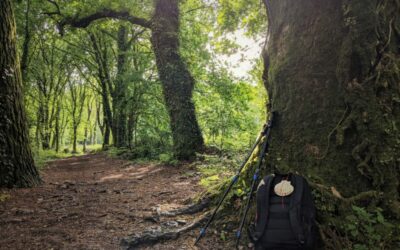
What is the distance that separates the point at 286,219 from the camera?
7.48ft

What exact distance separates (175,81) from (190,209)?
5547mm

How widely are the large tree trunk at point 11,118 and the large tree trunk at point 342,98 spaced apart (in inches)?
199

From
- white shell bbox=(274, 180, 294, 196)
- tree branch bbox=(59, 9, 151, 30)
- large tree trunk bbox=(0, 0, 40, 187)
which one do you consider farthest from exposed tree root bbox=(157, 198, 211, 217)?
tree branch bbox=(59, 9, 151, 30)

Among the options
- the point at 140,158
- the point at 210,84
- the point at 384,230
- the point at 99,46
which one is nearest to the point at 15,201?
the point at 384,230

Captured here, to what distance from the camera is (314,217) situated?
236 cm

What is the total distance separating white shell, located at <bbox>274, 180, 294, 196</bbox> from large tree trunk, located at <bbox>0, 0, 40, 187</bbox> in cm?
522

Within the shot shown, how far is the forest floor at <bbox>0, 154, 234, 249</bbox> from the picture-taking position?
3.09 meters

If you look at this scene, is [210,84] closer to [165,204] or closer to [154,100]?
[154,100]

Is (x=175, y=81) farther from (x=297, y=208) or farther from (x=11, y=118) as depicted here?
(x=297, y=208)

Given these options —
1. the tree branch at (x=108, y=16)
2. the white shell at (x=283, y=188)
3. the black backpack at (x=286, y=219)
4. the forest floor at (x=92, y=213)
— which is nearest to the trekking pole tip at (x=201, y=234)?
the forest floor at (x=92, y=213)

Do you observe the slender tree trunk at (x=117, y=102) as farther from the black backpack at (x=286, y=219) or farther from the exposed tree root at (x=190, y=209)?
the black backpack at (x=286, y=219)

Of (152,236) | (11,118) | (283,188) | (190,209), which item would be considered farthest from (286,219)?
(11,118)

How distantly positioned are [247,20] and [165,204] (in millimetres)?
4082

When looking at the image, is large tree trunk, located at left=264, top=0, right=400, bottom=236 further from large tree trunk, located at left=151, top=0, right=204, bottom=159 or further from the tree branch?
the tree branch
